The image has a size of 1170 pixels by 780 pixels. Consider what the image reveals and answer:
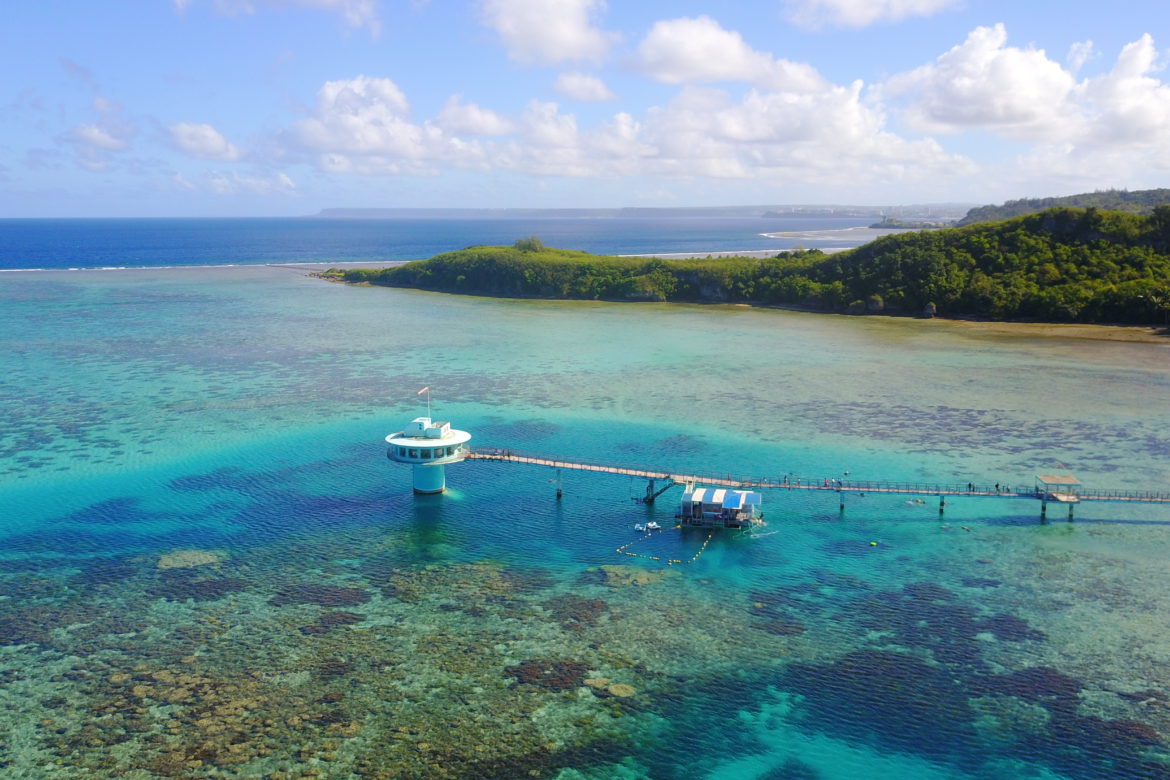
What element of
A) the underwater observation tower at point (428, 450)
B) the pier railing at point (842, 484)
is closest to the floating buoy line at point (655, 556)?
the pier railing at point (842, 484)

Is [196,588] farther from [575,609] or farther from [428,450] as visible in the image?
[575,609]

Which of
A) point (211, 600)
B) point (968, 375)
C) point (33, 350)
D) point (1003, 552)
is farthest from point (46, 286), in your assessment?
point (1003, 552)

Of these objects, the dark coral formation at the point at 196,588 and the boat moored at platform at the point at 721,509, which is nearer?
the dark coral formation at the point at 196,588

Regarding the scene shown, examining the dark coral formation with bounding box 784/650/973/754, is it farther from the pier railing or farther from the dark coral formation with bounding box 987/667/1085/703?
the pier railing

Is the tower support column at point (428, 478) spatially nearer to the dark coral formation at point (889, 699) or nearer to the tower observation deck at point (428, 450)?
the tower observation deck at point (428, 450)

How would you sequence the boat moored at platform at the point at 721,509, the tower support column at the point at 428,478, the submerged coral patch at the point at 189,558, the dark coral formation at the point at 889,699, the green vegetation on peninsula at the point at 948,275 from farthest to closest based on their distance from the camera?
1. the green vegetation on peninsula at the point at 948,275
2. the tower support column at the point at 428,478
3. the boat moored at platform at the point at 721,509
4. the submerged coral patch at the point at 189,558
5. the dark coral formation at the point at 889,699

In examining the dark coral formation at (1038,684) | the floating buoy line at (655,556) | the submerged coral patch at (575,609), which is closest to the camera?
the dark coral formation at (1038,684)
